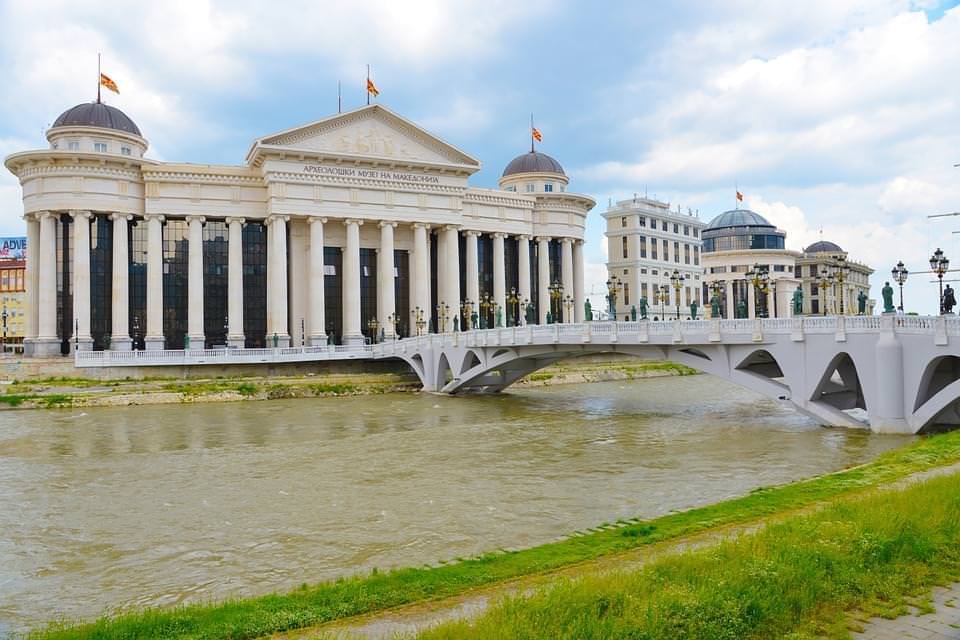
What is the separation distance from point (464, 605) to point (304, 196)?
68.0m

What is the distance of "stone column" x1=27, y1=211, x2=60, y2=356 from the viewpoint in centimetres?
6888

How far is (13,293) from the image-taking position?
410 ft

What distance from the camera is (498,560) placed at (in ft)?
44.5

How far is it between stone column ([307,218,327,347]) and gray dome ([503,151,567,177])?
32.1m

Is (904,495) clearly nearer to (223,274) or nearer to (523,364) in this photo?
(523,364)

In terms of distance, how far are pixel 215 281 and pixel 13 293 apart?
70.4 meters

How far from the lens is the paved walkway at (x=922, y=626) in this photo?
8.41 metres

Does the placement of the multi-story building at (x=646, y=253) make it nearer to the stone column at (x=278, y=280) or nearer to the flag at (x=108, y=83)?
the stone column at (x=278, y=280)

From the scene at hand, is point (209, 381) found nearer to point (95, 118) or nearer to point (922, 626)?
point (95, 118)

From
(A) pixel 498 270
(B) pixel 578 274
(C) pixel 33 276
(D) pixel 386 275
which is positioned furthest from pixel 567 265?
(C) pixel 33 276

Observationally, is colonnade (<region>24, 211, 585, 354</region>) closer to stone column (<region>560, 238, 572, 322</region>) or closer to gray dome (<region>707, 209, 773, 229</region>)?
stone column (<region>560, 238, 572, 322</region>)

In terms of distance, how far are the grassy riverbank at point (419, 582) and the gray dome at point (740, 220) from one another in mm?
122681

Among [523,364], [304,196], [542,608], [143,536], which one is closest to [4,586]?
[143,536]

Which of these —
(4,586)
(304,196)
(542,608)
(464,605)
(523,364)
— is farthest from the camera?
(304,196)
